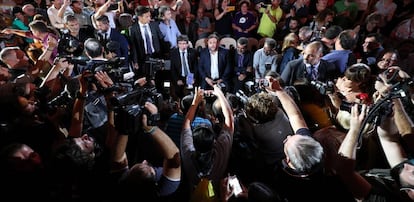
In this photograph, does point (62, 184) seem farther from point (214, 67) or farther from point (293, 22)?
point (293, 22)

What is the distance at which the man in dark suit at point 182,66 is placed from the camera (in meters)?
4.92

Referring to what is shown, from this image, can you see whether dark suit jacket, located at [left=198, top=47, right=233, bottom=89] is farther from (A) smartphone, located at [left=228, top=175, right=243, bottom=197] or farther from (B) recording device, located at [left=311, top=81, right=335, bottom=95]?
(A) smartphone, located at [left=228, top=175, right=243, bottom=197]

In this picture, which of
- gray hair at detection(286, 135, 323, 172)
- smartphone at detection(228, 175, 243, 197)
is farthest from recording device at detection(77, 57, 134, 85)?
gray hair at detection(286, 135, 323, 172)

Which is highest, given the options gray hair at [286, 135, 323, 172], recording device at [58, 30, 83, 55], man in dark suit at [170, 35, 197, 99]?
recording device at [58, 30, 83, 55]

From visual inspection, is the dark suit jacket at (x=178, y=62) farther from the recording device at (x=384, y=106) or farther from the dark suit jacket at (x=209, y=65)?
the recording device at (x=384, y=106)

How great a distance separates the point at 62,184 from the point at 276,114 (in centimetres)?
150

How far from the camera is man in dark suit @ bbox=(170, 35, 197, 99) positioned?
16.1 ft

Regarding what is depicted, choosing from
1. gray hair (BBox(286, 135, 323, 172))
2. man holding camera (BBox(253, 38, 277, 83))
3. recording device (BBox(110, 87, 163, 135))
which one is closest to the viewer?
gray hair (BBox(286, 135, 323, 172))

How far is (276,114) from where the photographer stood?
2.48m

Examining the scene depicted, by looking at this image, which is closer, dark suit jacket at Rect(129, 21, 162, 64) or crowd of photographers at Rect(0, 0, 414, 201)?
crowd of photographers at Rect(0, 0, 414, 201)

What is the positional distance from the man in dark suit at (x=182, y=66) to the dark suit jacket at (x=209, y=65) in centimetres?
16

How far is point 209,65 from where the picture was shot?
4906 millimetres

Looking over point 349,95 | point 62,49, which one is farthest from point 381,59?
point 62,49

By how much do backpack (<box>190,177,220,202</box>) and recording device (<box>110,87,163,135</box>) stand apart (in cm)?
50
